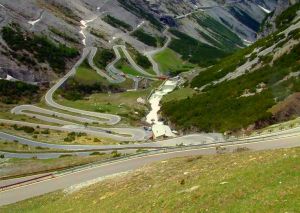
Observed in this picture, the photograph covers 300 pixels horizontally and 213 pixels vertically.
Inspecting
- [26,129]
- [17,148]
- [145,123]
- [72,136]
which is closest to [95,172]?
[17,148]

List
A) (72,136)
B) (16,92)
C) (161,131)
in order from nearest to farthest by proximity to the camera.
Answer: (161,131) < (72,136) < (16,92)

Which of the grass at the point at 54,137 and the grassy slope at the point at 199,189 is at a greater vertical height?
the grass at the point at 54,137

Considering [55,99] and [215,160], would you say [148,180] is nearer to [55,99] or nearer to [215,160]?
[215,160]

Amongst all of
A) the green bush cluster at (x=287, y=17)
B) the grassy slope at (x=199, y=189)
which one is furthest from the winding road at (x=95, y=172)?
the green bush cluster at (x=287, y=17)

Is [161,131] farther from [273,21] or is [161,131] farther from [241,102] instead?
[273,21]

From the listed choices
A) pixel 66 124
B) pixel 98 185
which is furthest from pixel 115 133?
pixel 98 185

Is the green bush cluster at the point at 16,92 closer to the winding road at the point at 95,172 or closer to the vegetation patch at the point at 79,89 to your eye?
the vegetation patch at the point at 79,89
